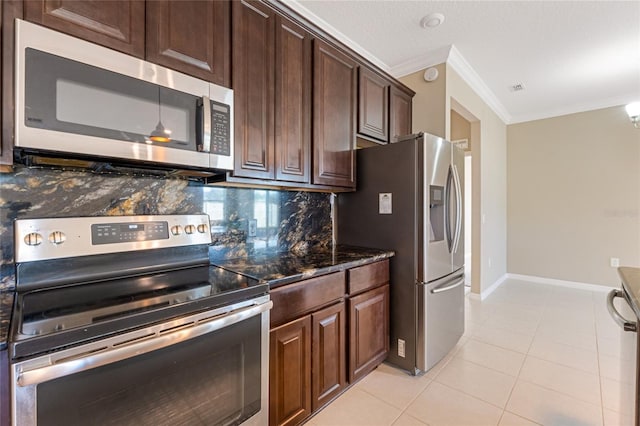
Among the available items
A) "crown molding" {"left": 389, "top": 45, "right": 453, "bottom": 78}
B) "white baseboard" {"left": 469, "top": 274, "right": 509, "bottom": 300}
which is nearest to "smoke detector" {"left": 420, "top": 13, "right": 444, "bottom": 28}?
"crown molding" {"left": 389, "top": 45, "right": 453, "bottom": 78}

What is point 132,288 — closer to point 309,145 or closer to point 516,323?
point 309,145

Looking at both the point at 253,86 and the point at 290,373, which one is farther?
the point at 253,86

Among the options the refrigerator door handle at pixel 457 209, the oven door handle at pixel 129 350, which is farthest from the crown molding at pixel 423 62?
the oven door handle at pixel 129 350

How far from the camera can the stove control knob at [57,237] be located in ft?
3.93

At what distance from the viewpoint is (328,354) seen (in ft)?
5.53

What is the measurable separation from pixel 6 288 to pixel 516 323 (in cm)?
390

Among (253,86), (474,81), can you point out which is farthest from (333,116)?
(474,81)

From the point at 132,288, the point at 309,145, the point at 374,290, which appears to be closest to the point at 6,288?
the point at 132,288

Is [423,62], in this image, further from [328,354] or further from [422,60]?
[328,354]

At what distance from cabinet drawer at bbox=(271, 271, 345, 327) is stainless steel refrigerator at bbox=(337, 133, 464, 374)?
61cm

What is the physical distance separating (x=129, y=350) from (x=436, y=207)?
2.01 metres

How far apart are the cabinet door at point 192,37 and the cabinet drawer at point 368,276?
1341 millimetres

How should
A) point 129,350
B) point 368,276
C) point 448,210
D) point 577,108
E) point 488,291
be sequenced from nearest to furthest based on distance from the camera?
1. point 129,350
2. point 368,276
3. point 448,210
4. point 488,291
5. point 577,108

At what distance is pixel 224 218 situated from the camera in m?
1.84
